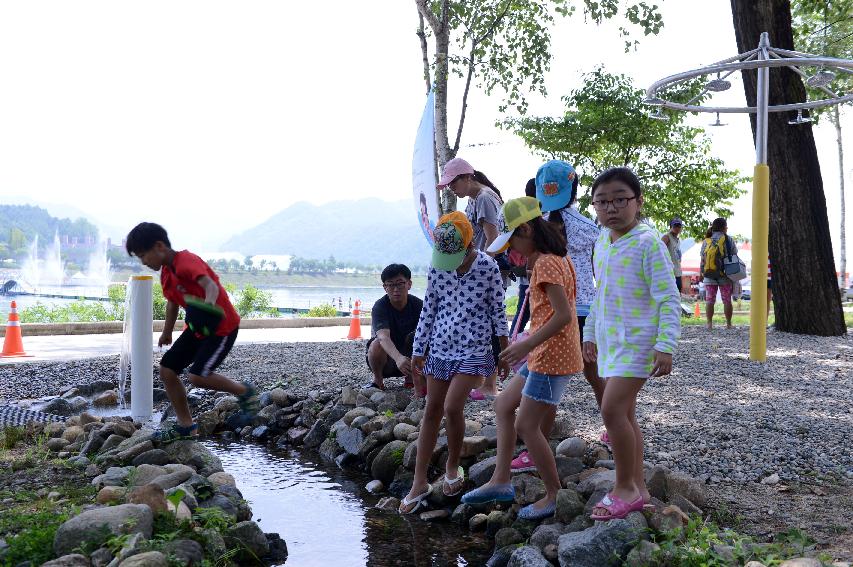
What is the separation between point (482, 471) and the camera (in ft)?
15.1

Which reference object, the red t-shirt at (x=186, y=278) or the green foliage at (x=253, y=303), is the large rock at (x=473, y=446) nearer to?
the red t-shirt at (x=186, y=278)

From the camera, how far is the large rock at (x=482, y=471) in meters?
4.56

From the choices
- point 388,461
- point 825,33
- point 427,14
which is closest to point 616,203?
point 388,461

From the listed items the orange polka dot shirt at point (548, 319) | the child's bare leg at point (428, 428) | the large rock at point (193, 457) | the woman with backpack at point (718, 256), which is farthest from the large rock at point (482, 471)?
the woman with backpack at point (718, 256)

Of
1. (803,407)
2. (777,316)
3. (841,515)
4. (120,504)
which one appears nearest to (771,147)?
(777,316)

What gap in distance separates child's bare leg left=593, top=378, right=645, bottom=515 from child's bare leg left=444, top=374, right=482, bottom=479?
2.95 ft

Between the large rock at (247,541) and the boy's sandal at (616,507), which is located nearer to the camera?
the boy's sandal at (616,507)

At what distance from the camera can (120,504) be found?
3801mm

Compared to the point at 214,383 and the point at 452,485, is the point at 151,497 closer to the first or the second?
the point at 452,485

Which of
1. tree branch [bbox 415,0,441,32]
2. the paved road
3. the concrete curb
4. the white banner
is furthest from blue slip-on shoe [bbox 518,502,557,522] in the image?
the concrete curb

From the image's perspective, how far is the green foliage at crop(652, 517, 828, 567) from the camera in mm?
3145

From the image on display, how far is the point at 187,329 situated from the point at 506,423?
2.40 m

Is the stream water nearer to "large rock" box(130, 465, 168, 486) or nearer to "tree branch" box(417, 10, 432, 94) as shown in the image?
"large rock" box(130, 465, 168, 486)

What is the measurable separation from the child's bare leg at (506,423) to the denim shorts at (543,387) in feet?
0.54
